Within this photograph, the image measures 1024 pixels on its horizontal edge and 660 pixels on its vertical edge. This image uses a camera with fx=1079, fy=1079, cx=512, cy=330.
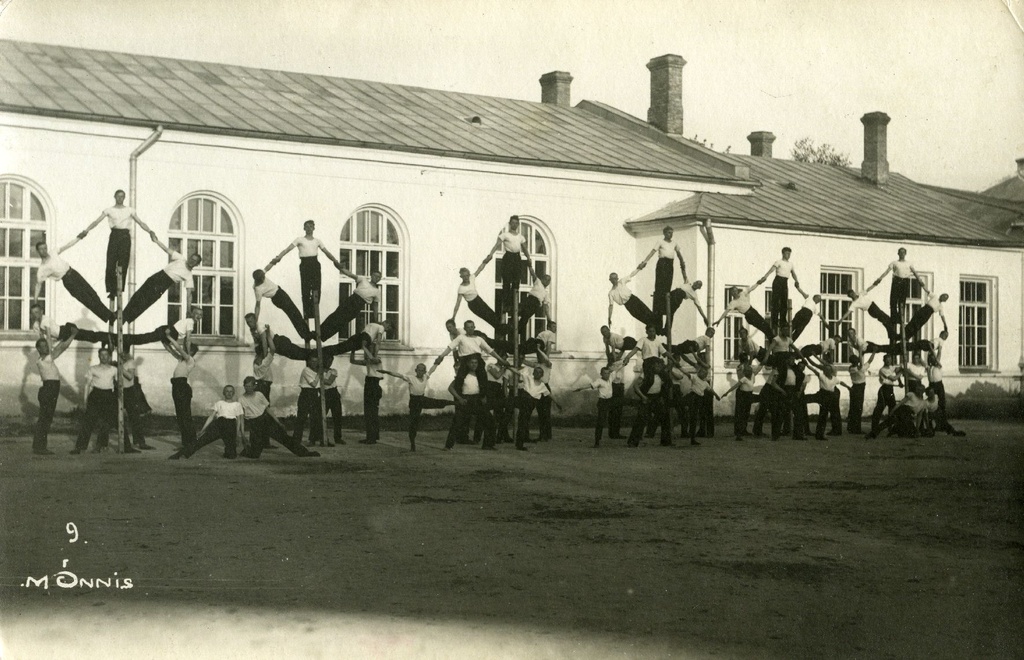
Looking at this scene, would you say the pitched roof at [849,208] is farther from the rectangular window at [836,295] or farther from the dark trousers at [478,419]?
the dark trousers at [478,419]

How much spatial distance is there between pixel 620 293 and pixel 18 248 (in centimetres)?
1018

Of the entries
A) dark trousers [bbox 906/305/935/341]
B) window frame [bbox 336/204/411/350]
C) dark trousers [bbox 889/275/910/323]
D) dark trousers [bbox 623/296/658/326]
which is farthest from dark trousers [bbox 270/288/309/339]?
dark trousers [bbox 906/305/935/341]

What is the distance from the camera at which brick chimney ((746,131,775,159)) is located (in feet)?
118

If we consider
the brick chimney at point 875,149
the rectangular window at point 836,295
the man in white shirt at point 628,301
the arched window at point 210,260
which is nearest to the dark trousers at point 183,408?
the arched window at point 210,260

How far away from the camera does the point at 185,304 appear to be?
18.8 meters

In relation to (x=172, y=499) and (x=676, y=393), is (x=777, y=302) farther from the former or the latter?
(x=172, y=499)

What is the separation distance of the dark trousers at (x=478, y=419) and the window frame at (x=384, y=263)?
4393mm

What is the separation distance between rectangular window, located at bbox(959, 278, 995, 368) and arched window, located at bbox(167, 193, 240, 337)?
56.4 feet

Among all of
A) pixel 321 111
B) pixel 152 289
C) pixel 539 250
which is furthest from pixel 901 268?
pixel 152 289

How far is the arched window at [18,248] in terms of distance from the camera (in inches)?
659

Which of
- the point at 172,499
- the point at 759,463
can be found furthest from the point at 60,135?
the point at 759,463

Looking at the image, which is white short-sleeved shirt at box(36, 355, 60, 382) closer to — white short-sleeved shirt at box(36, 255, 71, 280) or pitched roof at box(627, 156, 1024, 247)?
white short-sleeved shirt at box(36, 255, 71, 280)

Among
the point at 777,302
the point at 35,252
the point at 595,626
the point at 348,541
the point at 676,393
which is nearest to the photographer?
the point at 595,626

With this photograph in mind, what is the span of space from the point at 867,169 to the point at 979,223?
3904 mm
